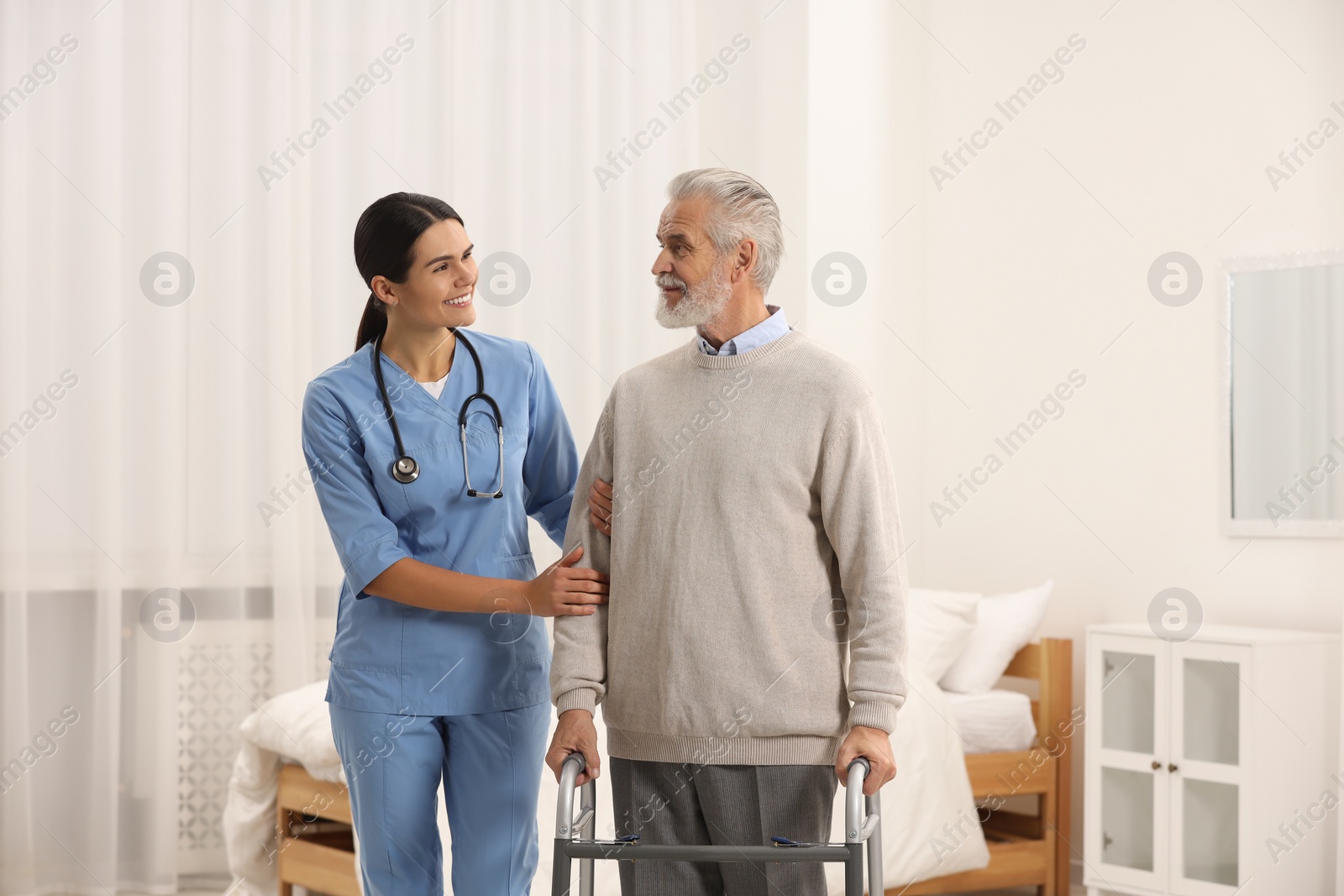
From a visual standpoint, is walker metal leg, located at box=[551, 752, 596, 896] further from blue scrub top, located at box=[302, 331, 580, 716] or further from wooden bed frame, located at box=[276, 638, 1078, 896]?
wooden bed frame, located at box=[276, 638, 1078, 896]

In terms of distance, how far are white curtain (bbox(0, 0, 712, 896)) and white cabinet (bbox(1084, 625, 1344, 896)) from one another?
7.92 feet

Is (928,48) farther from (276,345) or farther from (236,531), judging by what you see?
(236,531)

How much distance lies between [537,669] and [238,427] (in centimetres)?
241

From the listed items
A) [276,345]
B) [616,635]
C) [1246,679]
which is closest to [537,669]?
[616,635]

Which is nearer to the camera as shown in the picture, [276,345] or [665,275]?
[665,275]

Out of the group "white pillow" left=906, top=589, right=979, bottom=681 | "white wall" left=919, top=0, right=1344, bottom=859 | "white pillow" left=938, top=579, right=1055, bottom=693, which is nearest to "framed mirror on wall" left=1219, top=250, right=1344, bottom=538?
"white wall" left=919, top=0, right=1344, bottom=859

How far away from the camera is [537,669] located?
1.82 m

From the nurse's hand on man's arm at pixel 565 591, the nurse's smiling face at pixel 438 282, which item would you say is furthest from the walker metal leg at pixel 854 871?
the nurse's smiling face at pixel 438 282

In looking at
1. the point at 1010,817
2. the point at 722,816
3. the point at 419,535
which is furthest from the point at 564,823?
the point at 1010,817

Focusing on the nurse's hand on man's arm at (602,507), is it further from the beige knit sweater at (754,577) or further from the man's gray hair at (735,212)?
the man's gray hair at (735,212)

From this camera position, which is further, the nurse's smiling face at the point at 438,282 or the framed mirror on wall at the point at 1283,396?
the framed mirror on wall at the point at 1283,396

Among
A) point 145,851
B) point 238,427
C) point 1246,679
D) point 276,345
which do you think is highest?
point 276,345

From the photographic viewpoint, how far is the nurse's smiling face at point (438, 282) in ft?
5.84

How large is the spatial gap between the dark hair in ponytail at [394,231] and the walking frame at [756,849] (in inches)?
28.8
